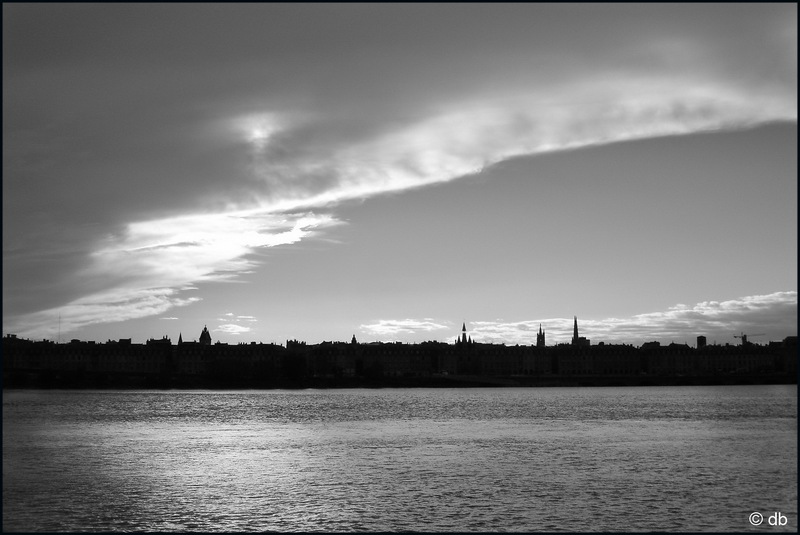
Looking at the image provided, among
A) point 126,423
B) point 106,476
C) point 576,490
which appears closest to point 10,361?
point 126,423

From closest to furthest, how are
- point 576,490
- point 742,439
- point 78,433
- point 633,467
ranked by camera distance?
point 576,490
point 633,467
point 742,439
point 78,433

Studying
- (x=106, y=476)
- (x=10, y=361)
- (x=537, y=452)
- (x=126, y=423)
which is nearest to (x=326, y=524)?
(x=106, y=476)

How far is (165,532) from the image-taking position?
2328 centimetres

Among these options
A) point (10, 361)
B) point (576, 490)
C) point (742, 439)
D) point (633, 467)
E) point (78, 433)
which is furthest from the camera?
point (10, 361)

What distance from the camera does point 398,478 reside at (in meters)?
33.1

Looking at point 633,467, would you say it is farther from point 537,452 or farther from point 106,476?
point 106,476

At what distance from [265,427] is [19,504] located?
35599 mm

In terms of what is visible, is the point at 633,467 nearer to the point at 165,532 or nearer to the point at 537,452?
the point at 537,452

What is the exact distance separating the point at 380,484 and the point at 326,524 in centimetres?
735

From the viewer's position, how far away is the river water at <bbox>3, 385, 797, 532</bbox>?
2495 centimetres

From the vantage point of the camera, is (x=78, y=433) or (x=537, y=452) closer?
(x=537, y=452)

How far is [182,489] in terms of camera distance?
100 ft

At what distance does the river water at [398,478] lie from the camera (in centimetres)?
2495

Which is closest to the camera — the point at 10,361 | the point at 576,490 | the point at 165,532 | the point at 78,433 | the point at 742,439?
the point at 165,532
